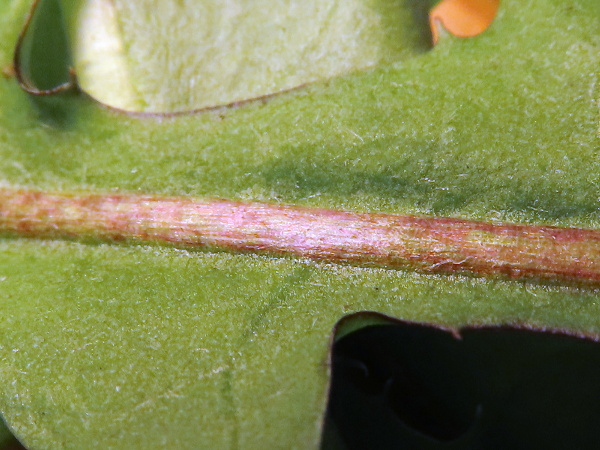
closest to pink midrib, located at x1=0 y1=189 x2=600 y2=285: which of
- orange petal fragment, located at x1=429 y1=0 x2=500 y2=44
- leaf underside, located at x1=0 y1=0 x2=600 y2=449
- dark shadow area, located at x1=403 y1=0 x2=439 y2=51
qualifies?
leaf underside, located at x1=0 y1=0 x2=600 y2=449

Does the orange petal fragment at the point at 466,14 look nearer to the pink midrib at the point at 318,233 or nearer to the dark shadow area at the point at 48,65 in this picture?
the pink midrib at the point at 318,233

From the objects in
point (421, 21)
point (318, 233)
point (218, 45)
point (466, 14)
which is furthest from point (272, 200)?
point (466, 14)

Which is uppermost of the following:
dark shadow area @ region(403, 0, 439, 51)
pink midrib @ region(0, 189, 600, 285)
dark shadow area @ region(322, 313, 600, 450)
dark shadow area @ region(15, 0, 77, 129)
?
dark shadow area @ region(403, 0, 439, 51)

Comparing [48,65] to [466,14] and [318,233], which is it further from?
[466,14]

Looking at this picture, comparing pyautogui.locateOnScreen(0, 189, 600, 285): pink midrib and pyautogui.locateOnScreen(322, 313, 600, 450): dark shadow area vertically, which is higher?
pyautogui.locateOnScreen(0, 189, 600, 285): pink midrib

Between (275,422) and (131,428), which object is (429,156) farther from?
(131,428)

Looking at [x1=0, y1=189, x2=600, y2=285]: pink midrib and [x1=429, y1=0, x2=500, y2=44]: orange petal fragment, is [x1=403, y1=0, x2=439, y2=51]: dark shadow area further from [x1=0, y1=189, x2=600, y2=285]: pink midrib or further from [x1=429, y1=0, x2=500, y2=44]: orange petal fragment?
[x1=0, y1=189, x2=600, y2=285]: pink midrib

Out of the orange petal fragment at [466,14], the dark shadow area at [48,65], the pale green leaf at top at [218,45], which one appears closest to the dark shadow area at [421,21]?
the pale green leaf at top at [218,45]

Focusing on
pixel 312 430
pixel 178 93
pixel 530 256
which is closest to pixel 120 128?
pixel 178 93
